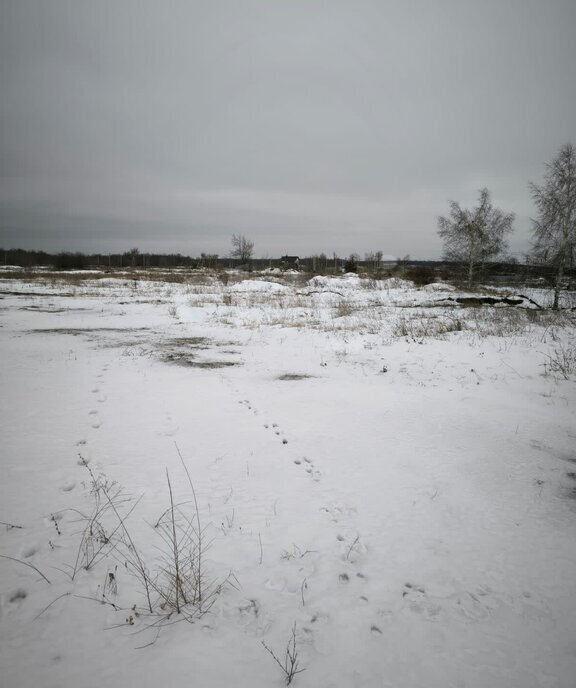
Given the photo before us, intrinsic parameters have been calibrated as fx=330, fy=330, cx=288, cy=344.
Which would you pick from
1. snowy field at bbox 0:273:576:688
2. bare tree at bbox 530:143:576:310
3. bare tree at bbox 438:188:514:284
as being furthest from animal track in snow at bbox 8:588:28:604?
bare tree at bbox 438:188:514:284

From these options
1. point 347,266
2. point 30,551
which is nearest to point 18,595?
point 30,551

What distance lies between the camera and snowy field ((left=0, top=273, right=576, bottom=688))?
1.83m

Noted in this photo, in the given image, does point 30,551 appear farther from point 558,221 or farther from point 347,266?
point 347,266

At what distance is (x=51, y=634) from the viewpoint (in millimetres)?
1860

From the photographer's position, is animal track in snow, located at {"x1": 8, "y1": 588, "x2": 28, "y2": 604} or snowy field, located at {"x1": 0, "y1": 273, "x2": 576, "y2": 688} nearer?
snowy field, located at {"x1": 0, "y1": 273, "x2": 576, "y2": 688}

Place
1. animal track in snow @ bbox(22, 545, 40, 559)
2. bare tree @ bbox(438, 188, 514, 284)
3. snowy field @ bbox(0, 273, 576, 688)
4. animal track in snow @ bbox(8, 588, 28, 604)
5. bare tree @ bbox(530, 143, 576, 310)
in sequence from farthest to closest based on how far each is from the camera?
bare tree @ bbox(438, 188, 514, 284) → bare tree @ bbox(530, 143, 576, 310) → animal track in snow @ bbox(22, 545, 40, 559) → animal track in snow @ bbox(8, 588, 28, 604) → snowy field @ bbox(0, 273, 576, 688)

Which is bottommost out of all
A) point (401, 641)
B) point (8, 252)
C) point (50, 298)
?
point (401, 641)

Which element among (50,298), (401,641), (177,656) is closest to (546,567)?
(401,641)

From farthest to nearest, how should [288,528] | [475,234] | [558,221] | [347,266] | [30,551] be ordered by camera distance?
[347,266]
[475,234]
[558,221]
[288,528]
[30,551]

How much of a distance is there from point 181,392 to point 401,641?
492 centimetres

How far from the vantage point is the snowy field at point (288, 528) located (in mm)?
1830

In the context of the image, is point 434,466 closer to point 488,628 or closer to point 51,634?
point 488,628

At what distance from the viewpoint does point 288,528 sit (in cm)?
282

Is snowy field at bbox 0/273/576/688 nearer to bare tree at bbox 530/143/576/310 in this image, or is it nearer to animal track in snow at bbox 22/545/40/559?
animal track in snow at bbox 22/545/40/559
